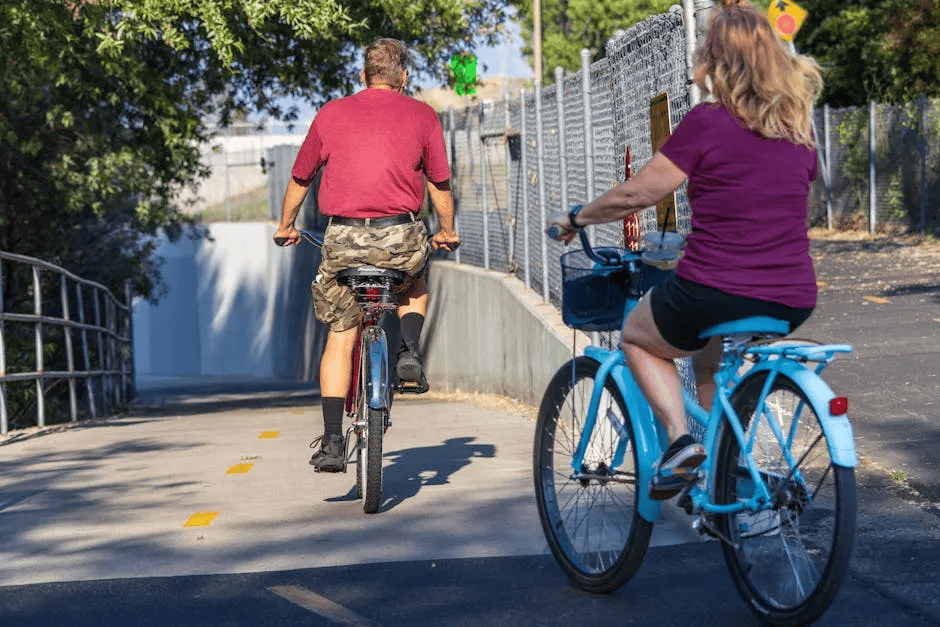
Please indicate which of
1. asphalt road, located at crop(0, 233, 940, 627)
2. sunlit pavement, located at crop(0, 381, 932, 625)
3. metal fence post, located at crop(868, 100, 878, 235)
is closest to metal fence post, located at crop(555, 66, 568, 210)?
asphalt road, located at crop(0, 233, 940, 627)

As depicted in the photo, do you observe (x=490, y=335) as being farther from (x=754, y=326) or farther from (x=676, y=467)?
(x=754, y=326)

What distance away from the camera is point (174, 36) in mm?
14539

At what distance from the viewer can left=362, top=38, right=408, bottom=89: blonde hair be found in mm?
6465

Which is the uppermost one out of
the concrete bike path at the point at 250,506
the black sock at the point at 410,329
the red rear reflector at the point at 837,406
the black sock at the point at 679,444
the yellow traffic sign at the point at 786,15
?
the yellow traffic sign at the point at 786,15

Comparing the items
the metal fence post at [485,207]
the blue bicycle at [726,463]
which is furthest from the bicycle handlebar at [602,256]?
the metal fence post at [485,207]

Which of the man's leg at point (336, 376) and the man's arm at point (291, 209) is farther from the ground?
the man's arm at point (291, 209)

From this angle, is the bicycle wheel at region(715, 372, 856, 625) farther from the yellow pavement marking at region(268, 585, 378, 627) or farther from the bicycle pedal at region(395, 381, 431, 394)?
the bicycle pedal at region(395, 381, 431, 394)

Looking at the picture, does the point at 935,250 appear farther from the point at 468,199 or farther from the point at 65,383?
the point at 65,383

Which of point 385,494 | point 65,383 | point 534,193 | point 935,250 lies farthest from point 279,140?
point 385,494

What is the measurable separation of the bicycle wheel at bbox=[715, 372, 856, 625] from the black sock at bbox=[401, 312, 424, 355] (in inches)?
103

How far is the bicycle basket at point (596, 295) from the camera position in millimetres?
4730

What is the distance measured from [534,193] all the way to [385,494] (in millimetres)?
5962

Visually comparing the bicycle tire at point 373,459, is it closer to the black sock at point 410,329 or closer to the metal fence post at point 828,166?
the black sock at point 410,329

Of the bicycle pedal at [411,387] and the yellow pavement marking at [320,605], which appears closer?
the yellow pavement marking at [320,605]
